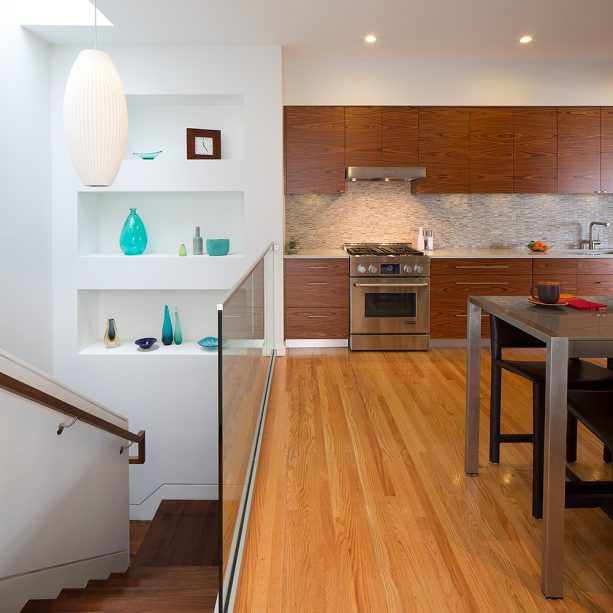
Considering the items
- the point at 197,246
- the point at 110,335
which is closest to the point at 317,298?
the point at 197,246

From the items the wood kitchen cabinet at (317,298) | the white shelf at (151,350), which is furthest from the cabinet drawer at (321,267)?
the white shelf at (151,350)

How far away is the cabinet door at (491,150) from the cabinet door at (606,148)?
86 cm

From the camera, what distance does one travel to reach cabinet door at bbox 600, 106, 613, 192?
244 inches

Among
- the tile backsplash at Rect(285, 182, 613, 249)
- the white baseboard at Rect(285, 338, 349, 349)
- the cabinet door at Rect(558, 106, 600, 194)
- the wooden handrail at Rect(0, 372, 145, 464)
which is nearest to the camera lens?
the wooden handrail at Rect(0, 372, 145, 464)

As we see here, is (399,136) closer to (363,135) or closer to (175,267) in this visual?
(363,135)

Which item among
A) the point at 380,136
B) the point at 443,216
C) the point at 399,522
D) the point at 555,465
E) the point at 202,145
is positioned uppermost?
the point at 380,136

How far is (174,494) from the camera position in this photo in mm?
5832

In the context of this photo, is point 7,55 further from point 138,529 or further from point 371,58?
point 138,529

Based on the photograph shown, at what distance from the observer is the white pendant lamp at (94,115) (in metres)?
3.29

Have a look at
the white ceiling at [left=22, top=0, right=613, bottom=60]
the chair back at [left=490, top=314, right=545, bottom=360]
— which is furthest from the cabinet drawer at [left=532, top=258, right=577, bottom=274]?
the chair back at [left=490, top=314, right=545, bottom=360]

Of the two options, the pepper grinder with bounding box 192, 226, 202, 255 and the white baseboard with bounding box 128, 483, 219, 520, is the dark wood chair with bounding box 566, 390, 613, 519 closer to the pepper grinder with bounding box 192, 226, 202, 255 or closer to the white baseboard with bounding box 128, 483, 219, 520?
the white baseboard with bounding box 128, 483, 219, 520

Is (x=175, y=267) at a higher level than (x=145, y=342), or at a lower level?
higher

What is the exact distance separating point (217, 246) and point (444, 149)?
2.28 m

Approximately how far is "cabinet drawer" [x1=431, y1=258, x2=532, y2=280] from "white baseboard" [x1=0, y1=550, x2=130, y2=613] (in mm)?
3653
